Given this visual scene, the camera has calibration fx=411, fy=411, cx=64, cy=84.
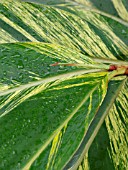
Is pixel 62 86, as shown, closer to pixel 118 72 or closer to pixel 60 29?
pixel 118 72

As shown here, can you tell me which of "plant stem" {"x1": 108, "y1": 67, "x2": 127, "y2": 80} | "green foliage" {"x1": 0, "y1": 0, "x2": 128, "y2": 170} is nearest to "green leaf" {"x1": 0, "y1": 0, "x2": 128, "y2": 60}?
"green foliage" {"x1": 0, "y1": 0, "x2": 128, "y2": 170}

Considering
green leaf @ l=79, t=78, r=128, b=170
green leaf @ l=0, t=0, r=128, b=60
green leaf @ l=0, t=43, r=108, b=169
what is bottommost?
green leaf @ l=79, t=78, r=128, b=170

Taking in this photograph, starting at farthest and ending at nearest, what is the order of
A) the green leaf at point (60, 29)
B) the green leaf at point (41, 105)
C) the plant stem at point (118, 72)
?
1. the green leaf at point (60, 29)
2. the plant stem at point (118, 72)
3. the green leaf at point (41, 105)

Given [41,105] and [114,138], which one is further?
[114,138]

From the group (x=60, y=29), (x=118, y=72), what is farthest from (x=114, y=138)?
(x=60, y=29)

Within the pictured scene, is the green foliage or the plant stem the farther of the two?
the plant stem

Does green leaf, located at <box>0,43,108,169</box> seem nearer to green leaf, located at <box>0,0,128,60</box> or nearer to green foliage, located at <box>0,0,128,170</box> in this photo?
green foliage, located at <box>0,0,128,170</box>

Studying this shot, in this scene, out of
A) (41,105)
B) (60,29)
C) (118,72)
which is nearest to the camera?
(41,105)

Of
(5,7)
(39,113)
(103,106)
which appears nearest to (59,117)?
(39,113)

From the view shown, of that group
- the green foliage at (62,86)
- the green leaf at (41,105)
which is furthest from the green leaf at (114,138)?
the green leaf at (41,105)

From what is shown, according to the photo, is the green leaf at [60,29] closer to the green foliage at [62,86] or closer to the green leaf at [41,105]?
the green foliage at [62,86]
